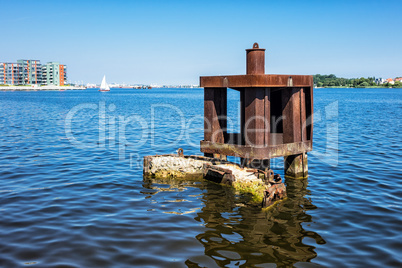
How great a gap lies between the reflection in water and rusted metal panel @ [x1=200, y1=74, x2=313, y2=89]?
265cm

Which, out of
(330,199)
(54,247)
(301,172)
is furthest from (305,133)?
(54,247)

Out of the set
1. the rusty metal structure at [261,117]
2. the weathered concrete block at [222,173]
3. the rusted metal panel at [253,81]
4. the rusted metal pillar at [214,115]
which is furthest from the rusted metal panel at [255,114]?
the rusted metal pillar at [214,115]

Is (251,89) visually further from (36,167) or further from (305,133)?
(36,167)

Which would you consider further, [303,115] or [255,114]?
[303,115]

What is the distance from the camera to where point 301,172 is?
10.1 meters

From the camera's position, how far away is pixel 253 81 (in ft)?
26.6

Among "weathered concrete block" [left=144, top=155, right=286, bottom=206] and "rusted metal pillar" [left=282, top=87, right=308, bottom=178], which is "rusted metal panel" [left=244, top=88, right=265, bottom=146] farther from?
"rusted metal pillar" [left=282, top=87, right=308, bottom=178]

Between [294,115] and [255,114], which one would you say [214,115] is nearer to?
[255,114]

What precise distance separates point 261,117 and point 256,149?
30.0 inches

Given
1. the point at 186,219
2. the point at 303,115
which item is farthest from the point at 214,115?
the point at 186,219

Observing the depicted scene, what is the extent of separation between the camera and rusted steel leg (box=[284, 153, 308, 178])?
1002 centimetres

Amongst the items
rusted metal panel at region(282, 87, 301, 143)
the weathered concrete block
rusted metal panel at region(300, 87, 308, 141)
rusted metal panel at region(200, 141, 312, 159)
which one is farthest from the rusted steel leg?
the weathered concrete block

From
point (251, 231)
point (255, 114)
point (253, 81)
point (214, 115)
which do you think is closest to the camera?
point (251, 231)

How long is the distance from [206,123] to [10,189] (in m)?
5.34
